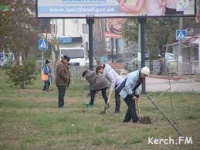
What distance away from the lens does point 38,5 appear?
2409 centimetres

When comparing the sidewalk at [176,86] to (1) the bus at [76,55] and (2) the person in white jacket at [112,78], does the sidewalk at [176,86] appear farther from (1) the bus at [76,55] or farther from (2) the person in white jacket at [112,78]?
(1) the bus at [76,55]

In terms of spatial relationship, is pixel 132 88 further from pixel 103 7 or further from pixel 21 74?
pixel 21 74

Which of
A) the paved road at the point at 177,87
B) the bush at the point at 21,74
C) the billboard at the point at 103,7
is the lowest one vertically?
the paved road at the point at 177,87

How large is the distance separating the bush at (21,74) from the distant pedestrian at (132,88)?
1700 centimetres

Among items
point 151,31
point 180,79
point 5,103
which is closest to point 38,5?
point 5,103

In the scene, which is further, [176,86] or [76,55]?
[76,55]

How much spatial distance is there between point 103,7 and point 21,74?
790 centimetres

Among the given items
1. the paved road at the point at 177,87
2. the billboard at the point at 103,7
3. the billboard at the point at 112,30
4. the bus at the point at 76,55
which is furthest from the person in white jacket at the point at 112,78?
the billboard at the point at 112,30

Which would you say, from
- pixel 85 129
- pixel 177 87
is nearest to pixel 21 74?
pixel 177 87

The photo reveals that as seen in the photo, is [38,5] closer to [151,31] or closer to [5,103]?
[5,103]

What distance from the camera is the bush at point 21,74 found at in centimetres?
3013

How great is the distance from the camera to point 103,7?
79.3ft

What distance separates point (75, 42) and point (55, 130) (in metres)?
72.8

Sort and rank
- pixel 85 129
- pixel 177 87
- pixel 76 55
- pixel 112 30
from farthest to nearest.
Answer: pixel 112 30, pixel 76 55, pixel 177 87, pixel 85 129
